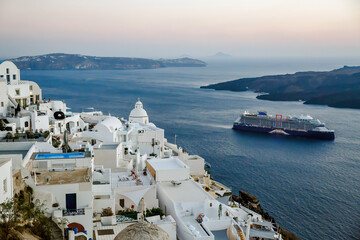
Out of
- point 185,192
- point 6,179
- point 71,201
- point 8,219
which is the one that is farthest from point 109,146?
point 8,219

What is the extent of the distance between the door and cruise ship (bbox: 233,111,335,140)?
39828mm

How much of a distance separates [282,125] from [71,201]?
43016 mm

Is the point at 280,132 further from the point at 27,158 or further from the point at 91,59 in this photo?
the point at 91,59

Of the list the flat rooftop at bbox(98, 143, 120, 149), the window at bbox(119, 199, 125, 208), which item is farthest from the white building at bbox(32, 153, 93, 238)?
the flat rooftop at bbox(98, 143, 120, 149)

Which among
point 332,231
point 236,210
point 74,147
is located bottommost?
point 332,231

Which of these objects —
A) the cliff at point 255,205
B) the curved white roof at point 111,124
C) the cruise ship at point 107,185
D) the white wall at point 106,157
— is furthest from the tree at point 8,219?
the curved white roof at point 111,124

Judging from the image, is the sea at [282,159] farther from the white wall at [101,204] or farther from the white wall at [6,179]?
the white wall at [6,179]

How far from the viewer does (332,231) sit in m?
20.8

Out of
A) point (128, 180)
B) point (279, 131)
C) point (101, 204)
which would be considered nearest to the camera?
point (101, 204)

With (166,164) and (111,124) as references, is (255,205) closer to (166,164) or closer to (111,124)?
(166,164)

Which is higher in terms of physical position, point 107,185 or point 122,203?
point 107,185

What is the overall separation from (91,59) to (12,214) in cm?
18924

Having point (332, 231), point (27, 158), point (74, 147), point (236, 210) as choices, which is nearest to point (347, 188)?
→ point (332, 231)

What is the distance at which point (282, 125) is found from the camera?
51.4 metres
